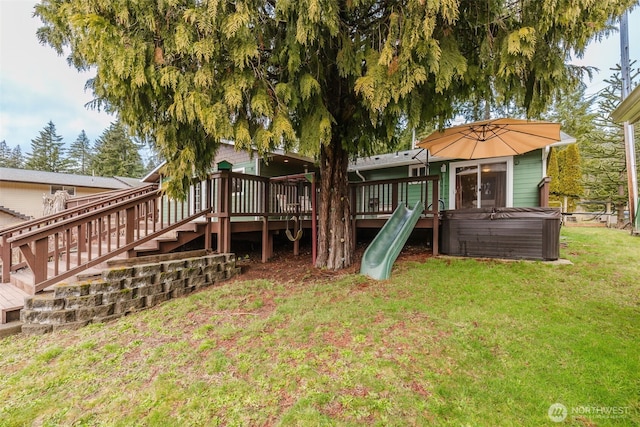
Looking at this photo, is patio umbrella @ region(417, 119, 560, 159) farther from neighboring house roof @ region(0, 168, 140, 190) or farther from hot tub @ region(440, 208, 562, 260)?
neighboring house roof @ region(0, 168, 140, 190)

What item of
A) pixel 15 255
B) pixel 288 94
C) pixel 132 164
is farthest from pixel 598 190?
pixel 132 164

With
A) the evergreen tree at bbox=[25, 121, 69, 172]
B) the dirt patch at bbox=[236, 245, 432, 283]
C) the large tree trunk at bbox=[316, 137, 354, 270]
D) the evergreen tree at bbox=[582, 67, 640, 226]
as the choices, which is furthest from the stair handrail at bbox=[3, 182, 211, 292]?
the evergreen tree at bbox=[25, 121, 69, 172]

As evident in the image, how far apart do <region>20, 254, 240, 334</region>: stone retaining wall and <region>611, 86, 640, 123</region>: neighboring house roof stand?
580 cm

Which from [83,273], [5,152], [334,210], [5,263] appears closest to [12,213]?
[5,263]

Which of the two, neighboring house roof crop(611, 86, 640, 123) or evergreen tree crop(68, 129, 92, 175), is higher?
evergreen tree crop(68, 129, 92, 175)

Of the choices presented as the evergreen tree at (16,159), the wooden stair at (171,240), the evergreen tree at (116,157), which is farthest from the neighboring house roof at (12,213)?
the evergreen tree at (16,159)

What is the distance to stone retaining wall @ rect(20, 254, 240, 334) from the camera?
3.40m

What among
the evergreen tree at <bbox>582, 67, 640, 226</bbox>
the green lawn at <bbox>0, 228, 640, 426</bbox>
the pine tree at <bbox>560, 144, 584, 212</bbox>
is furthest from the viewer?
the pine tree at <bbox>560, 144, 584, 212</bbox>

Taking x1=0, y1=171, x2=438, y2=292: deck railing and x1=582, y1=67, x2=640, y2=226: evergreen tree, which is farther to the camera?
x1=582, y1=67, x2=640, y2=226: evergreen tree

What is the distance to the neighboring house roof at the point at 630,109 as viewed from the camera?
2.67 meters

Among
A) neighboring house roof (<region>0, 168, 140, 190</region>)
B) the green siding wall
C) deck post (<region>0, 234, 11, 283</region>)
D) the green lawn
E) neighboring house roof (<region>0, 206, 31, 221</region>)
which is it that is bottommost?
the green lawn

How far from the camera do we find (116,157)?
102 feet

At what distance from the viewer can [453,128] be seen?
581cm

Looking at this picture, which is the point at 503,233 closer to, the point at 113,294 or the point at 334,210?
the point at 334,210
